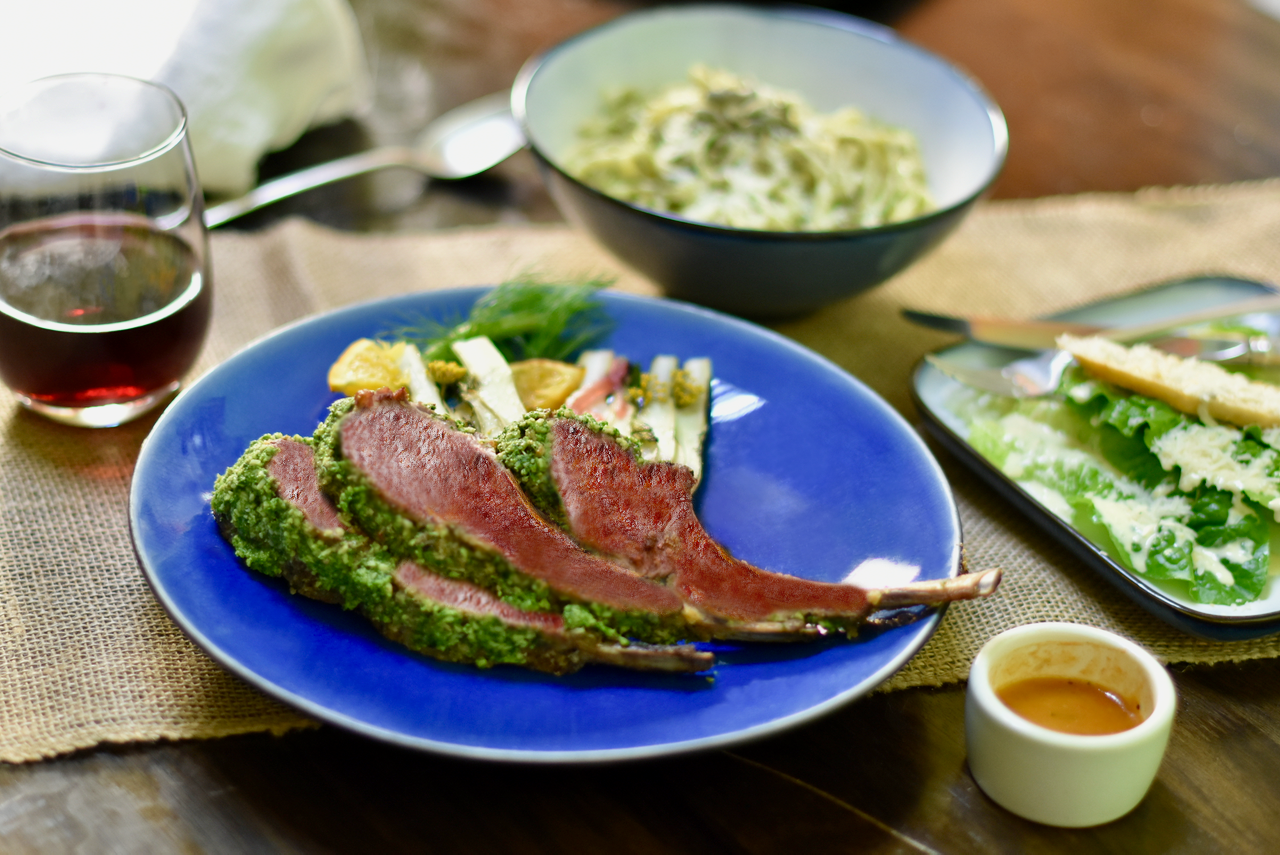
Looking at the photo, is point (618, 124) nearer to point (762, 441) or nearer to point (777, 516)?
point (762, 441)

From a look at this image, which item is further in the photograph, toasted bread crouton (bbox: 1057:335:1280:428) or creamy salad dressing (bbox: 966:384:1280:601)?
toasted bread crouton (bbox: 1057:335:1280:428)

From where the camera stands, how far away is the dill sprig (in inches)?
98.1

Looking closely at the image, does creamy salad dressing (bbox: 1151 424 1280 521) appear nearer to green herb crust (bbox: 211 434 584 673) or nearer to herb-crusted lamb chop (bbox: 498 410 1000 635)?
herb-crusted lamb chop (bbox: 498 410 1000 635)

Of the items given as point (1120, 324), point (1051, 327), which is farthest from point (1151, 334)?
point (1051, 327)

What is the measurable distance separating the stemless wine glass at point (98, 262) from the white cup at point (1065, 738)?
1843mm

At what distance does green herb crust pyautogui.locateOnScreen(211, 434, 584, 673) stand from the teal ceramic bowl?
1.24 meters

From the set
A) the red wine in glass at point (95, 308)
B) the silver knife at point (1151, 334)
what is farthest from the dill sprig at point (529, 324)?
the silver knife at point (1151, 334)

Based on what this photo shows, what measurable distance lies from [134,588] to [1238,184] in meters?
3.86

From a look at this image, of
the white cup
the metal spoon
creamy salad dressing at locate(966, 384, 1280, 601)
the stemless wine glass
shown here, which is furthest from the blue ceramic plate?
the metal spoon

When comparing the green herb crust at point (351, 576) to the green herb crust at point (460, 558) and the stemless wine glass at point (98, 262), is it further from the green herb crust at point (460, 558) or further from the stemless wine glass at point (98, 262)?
the stemless wine glass at point (98, 262)

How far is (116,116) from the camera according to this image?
8.10 ft

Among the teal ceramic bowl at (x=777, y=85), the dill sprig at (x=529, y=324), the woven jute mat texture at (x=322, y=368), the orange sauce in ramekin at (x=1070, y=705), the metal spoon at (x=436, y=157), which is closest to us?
the orange sauce in ramekin at (x=1070, y=705)

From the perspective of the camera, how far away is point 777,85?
363 cm

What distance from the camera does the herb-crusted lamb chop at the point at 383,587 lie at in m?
1.70
